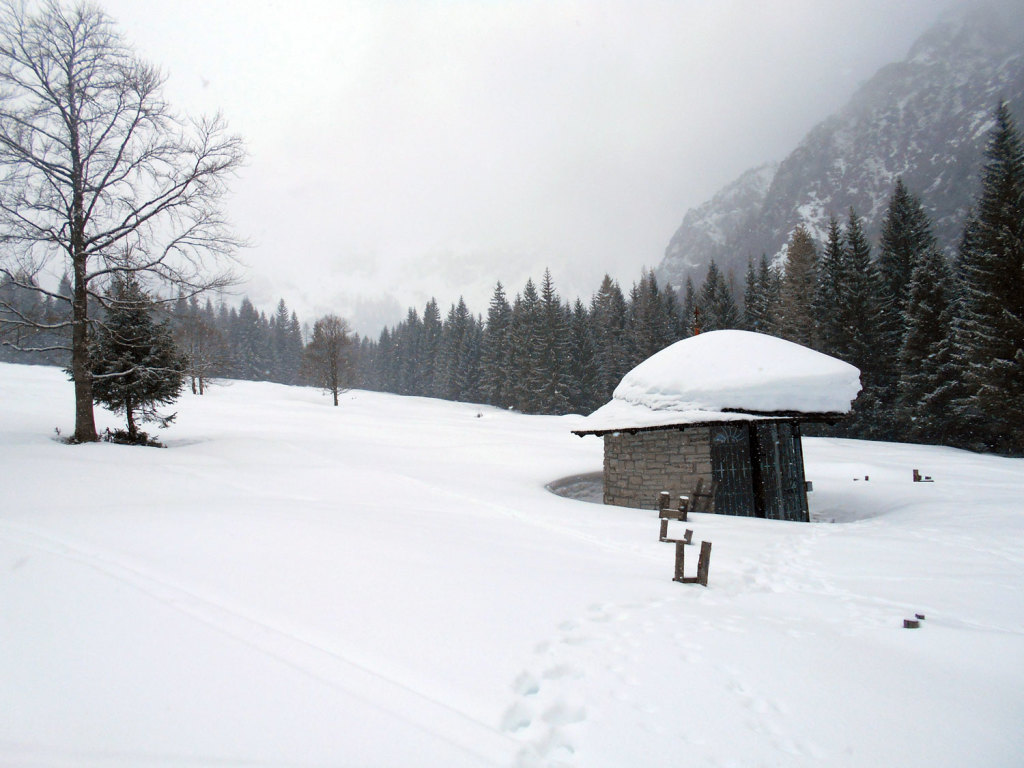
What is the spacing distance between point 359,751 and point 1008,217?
29012mm

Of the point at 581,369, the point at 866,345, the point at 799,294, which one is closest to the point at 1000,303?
the point at 866,345

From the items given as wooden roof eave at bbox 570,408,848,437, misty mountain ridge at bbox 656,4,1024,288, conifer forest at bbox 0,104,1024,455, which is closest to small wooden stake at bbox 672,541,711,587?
wooden roof eave at bbox 570,408,848,437

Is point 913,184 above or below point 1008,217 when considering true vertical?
above

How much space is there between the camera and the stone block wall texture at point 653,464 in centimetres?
1180

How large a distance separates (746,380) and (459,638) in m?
10.4

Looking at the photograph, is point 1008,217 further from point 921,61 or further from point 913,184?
point 921,61

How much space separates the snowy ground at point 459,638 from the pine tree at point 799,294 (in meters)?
27.8

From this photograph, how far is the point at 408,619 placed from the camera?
12.5 ft

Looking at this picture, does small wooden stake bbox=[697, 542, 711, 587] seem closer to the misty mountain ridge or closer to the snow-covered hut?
the snow-covered hut

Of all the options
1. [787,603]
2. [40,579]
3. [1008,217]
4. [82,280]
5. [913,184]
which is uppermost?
[913,184]

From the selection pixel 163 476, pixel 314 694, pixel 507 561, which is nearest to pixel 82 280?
pixel 163 476

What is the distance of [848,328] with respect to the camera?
94.8 feet

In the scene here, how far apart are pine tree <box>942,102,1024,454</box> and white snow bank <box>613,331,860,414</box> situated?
42.2 feet

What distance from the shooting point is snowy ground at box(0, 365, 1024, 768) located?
99.5 inches
